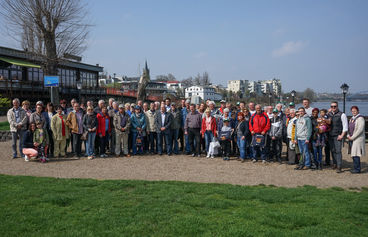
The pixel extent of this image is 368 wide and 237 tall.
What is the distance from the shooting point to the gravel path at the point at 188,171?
714 centimetres

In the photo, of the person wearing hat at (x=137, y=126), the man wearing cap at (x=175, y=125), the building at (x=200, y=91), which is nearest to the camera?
the person wearing hat at (x=137, y=126)

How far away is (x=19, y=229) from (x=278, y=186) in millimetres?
5310

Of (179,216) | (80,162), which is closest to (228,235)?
(179,216)

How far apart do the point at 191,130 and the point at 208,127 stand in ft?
2.35

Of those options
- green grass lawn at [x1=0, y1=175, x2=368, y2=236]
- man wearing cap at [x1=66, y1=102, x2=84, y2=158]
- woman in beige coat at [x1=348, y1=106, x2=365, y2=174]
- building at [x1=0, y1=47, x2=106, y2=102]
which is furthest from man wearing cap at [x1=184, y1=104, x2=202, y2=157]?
building at [x1=0, y1=47, x2=106, y2=102]

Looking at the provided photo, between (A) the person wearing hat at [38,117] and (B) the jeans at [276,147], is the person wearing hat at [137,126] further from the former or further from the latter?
(B) the jeans at [276,147]

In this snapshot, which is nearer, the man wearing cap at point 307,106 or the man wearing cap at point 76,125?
the man wearing cap at point 307,106

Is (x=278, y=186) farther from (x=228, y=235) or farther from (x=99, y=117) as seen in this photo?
(x=99, y=117)

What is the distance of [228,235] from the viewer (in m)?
3.87

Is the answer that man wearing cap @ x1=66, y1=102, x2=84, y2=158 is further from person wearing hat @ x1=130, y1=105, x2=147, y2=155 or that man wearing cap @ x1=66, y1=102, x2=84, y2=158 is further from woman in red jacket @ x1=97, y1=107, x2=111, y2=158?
person wearing hat @ x1=130, y1=105, x2=147, y2=155

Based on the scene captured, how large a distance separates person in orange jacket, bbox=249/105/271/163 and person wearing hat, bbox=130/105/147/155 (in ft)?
13.3

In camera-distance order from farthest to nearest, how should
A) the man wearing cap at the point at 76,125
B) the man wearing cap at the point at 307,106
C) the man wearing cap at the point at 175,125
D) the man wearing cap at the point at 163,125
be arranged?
the man wearing cap at the point at 175,125, the man wearing cap at the point at 163,125, the man wearing cap at the point at 76,125, the man wearing cap at the point at 307,106

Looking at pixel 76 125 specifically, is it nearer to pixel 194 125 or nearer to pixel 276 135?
pixel 194 125

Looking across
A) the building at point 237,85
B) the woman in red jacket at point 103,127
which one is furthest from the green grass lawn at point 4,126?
the building at point 237,85
